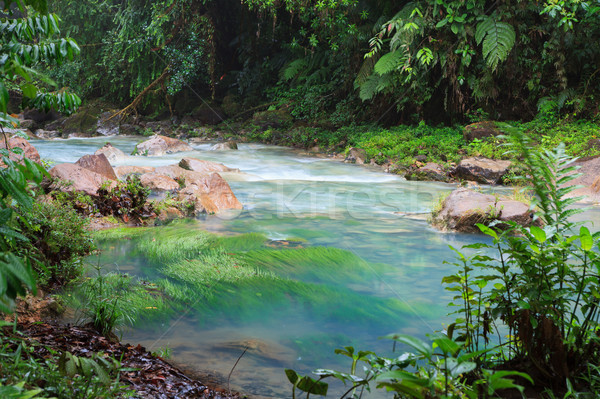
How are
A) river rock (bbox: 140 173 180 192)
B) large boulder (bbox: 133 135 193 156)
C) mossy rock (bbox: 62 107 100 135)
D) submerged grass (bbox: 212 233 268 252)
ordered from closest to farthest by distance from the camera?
submerged grass (bbox: 212 233 268 252) < river rock (bbox: 140 173 180 192) < large boulder (bbox: 133 135 193 156) < mossy rock (bbox: 62 107 100 135)

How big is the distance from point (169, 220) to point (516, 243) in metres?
5.28

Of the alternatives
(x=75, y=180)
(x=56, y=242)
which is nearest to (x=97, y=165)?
(x=75, y=180)

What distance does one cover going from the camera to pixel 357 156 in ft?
43.4

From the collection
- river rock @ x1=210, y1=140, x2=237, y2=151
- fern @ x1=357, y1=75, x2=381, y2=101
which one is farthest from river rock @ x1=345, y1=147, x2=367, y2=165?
river rock @ x1=210, y1=140, x2=237, y2=151

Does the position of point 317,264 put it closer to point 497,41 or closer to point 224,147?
point 497,41

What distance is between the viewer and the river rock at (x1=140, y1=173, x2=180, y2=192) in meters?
8.14

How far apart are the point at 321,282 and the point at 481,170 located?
6.99 metres

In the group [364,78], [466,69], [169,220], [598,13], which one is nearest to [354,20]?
[364,78]

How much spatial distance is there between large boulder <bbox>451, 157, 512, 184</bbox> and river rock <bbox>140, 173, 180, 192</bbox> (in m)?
6.15

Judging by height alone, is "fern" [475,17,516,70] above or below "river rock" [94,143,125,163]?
above

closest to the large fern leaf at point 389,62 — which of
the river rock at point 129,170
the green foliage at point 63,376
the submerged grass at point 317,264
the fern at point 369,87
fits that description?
the fern at point 369,87

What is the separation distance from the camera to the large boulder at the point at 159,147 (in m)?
13.5

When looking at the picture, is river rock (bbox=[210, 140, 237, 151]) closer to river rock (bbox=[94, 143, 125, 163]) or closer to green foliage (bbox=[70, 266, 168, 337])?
river rock (bbox=[94, 143, 125, 163])

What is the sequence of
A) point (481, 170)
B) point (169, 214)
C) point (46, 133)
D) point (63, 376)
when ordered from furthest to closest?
1. point (46, 133)
2. point (481, 170)
3. point (169, 214)
4. point (63, 376)
